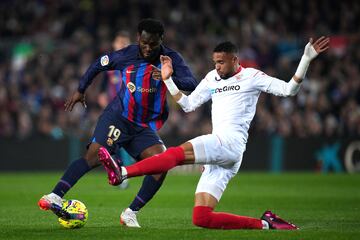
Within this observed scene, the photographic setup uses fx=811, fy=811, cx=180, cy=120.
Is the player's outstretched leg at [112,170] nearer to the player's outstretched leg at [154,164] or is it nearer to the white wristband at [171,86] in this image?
the player's outstretched leg at [154,164]

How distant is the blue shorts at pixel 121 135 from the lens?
891 centimetres

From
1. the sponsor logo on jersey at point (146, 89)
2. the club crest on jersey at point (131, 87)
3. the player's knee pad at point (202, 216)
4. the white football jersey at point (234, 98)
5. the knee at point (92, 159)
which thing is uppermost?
the club crest on jersey at point (131, 87)

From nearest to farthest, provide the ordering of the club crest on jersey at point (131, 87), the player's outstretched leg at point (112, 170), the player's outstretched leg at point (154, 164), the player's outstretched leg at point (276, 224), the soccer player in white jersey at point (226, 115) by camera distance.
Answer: the player's outstretched leg at point (112, 170) → the player's outstretched leg at point (154, 164) → the soccer player in white jersey at point (226, 115) → the player's outstretched leg at point (276, 224) → the club crest on jersey at point (131, 87)

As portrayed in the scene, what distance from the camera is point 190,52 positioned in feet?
72.7

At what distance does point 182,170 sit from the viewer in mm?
21422

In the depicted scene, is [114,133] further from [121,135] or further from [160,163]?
[160,163]

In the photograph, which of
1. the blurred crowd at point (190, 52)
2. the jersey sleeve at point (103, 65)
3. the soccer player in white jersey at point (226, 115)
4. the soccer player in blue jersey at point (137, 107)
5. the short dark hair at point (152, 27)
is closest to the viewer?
the soccer player in white jersey at point (226, 115)

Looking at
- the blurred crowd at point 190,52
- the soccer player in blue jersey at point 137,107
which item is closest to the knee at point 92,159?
the soccer player in blue jersey at point 137,107

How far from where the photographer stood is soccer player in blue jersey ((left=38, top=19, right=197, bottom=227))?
877cm

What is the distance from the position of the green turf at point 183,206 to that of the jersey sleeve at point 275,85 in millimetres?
1381

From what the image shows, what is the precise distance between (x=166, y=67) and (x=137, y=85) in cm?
69

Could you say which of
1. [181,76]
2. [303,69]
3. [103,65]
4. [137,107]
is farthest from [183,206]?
[303,69]

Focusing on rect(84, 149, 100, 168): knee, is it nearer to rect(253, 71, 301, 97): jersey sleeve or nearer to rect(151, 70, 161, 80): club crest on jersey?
rect(151, 70, 161, 80): club crest on jersey

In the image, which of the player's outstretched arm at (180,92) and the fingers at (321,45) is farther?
the player's outstretched arm at (180,92)
